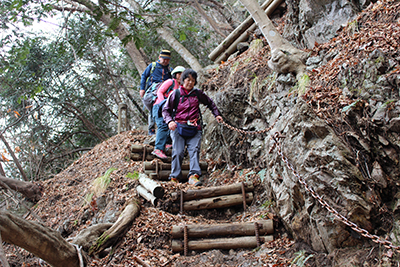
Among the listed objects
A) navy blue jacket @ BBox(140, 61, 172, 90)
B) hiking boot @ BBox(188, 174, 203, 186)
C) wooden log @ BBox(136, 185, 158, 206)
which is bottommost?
hiking boot @ BBox(188, 174, 203, 186)

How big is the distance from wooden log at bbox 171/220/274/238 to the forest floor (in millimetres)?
149

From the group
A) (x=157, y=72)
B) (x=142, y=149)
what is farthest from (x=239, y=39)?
(x=142, y=149)

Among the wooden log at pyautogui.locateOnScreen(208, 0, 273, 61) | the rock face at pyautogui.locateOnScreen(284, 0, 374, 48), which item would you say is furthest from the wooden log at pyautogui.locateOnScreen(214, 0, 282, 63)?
the rock face at pyautogui.locateOnScreen(284, 0, 374, 48)

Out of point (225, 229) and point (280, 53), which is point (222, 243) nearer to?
point (225, 229)

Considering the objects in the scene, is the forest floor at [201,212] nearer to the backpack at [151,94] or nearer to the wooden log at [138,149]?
the wooden log at [138,149]

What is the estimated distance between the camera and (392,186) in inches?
133

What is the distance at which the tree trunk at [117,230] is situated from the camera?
4352 millimetres

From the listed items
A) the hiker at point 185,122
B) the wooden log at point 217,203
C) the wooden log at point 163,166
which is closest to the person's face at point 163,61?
the hiker at point 185,122

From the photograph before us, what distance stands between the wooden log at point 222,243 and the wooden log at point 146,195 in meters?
0.85

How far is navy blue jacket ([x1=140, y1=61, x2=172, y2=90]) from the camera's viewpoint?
27.6 ft

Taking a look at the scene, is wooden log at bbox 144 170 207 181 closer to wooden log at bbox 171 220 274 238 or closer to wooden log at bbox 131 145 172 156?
wooden log at bbox 131 145 172 156

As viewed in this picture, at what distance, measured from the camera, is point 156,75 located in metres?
8.44

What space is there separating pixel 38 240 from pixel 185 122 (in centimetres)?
369

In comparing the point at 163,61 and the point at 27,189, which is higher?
the point at 163,61
